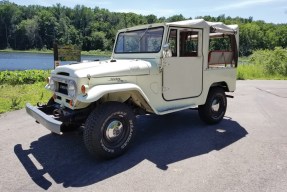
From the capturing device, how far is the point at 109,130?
440 cm

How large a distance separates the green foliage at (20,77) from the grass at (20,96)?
45cm

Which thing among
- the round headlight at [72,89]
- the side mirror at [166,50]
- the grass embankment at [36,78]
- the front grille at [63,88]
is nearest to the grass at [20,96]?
the grass embankment at [36,78]

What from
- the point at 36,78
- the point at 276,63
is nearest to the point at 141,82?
the point at 36,78

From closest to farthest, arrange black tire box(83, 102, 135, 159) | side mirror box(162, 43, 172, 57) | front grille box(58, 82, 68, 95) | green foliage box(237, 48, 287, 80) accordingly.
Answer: black tire box(83, 102, 135, 159) < front grille box(58, 82, 68, 95) < side mirror box(162, 43, 172, 57) < green foliage box(237, 48, 287, 80)

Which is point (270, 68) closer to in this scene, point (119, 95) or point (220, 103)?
point (220, 103)

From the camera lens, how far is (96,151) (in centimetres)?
425

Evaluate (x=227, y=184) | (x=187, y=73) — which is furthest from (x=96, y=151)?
(x=187, y=73)

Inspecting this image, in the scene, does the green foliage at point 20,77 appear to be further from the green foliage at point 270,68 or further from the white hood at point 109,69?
the green foliage at point 270,68

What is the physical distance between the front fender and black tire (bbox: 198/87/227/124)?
6.98 ft

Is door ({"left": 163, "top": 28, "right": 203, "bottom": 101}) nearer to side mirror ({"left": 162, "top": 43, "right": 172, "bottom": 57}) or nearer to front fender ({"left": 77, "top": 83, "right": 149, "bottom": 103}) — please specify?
side mirror ({"left": 162, "top": 43, "right": 172, "bottom": 57})

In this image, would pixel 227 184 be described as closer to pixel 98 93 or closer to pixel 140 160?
pixel 140 160

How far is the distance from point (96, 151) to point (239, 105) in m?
5.88

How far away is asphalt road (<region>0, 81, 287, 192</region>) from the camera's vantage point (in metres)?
3.74

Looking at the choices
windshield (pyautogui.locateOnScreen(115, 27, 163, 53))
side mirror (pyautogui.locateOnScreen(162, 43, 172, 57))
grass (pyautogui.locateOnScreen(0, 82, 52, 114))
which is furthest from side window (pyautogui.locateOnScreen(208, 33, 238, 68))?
grass (pyautogui.locateOnScreen(0, 82, 52, 114))
